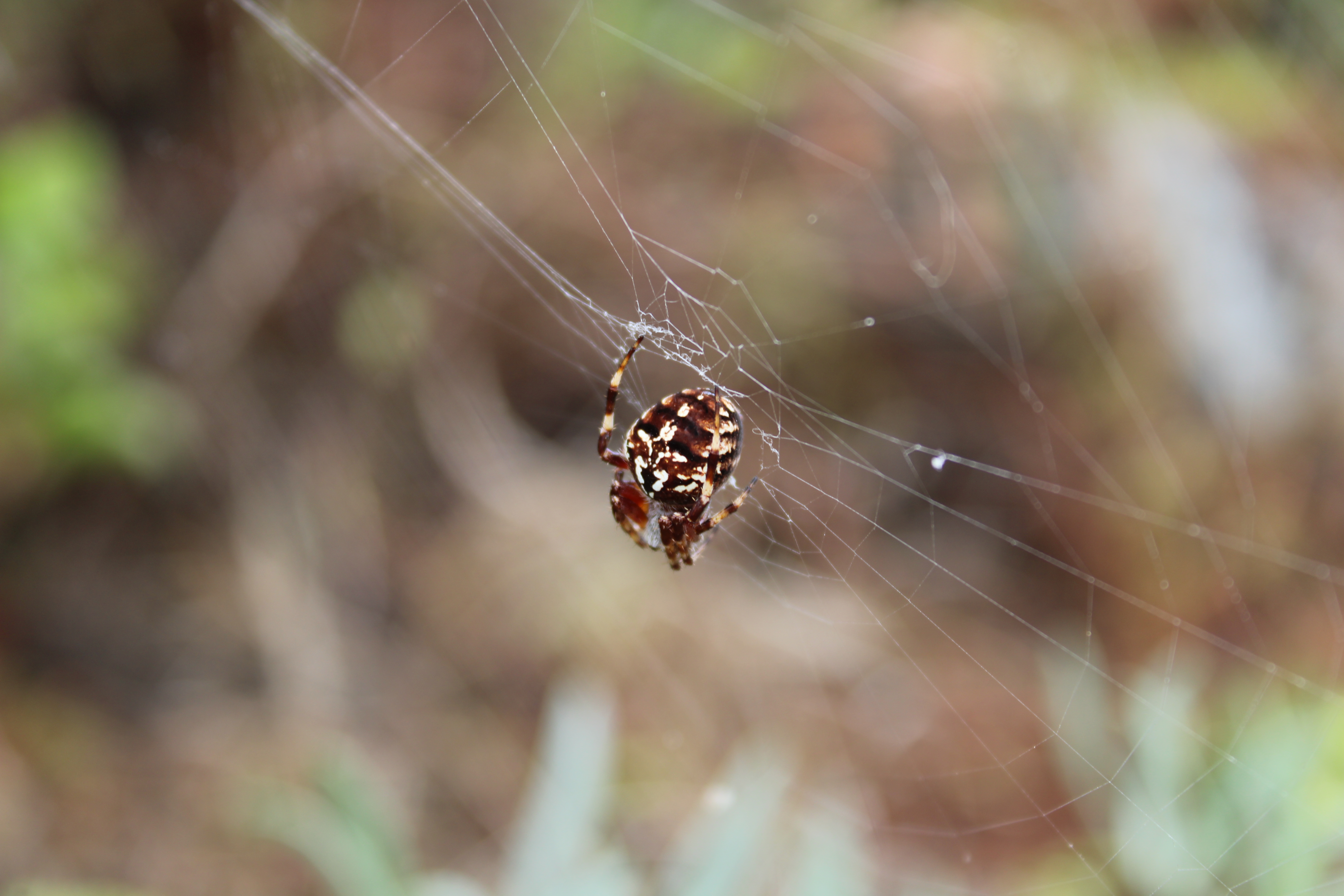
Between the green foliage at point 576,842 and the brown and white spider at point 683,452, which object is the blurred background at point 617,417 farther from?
the green foliage at point 576,842

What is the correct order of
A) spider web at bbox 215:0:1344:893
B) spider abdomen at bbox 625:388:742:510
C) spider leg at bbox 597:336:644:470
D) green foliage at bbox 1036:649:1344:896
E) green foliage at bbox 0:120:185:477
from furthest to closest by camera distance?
spider web at bbox 215:0:1344:893 → green foliage at bbox 0:120:185:477 → spider leg at bbox 597:336:644:470 → spider abdomen at bbox 625:388:742:510 → green foliage at bbox 1036:649:1344:896

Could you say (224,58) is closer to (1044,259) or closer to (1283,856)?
(1044,259)

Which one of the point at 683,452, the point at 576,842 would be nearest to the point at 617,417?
the point at 683,452

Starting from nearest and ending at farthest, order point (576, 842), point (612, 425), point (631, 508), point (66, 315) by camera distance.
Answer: point (576, 842), point (612, 425), point (631, 508), point (66, 315)

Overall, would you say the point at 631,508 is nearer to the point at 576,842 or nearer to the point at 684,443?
the point at 684,443

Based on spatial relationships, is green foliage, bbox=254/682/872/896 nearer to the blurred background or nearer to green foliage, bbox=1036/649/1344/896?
green foliage, bbox=1036/649/1344/896

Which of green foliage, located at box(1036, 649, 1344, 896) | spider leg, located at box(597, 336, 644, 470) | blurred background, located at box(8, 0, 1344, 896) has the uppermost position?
blurred background, located at box(8, 0, 1344, 896)

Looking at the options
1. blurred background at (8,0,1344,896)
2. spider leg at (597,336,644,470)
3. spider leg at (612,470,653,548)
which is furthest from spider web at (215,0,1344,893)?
spider leg at (597,336,644,470)

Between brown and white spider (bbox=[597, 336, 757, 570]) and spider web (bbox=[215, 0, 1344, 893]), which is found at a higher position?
spider web (bbox=[215, 0, 1344, 893])
